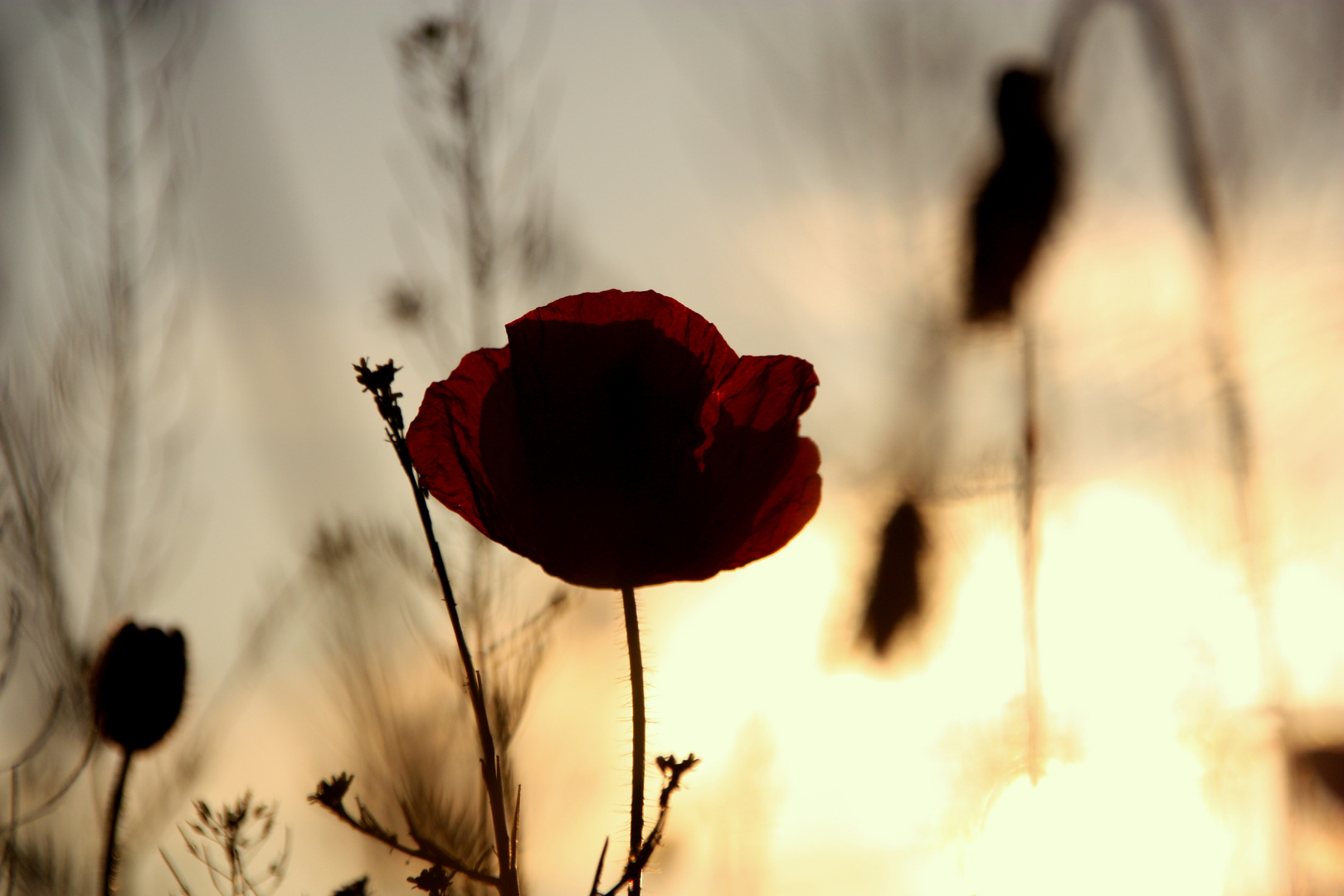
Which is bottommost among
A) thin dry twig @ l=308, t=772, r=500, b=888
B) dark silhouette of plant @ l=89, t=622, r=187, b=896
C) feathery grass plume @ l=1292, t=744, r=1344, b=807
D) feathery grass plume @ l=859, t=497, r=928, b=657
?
thin dry twig @ l=308, t=772, r=500, b=888

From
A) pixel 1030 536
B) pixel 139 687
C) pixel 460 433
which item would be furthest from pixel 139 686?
pixel 1030 536

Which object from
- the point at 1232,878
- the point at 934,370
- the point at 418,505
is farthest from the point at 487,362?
the point at 934,370

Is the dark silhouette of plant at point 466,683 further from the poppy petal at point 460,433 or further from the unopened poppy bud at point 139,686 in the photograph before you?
the unopened poppy bud at point 139,686

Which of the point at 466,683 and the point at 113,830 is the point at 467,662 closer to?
the point at 466,683

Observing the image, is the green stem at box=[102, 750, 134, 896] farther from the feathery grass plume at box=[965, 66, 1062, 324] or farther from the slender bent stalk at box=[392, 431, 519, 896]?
the feathery grass plume at box=[965, 66, 1062, 324]

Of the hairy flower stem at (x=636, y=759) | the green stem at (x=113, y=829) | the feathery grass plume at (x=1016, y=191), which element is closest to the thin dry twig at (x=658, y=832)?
the hairy flower stem at (x=636, y=759)

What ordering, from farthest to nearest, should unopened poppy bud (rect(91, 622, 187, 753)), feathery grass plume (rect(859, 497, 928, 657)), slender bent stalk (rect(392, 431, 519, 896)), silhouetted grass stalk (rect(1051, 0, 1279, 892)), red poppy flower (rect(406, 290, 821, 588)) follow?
feathery grass plume (rect(859, 497, 928, 657)), silhouetted grass stalk (rect(1051, 0, 1279, 892)), unopened poppy bud (rect(91, 622, 187, 753)), red poppy flower (rect(406, 290, 821, 588)), slender bent stalk (rect(392, 431, 519, 896))

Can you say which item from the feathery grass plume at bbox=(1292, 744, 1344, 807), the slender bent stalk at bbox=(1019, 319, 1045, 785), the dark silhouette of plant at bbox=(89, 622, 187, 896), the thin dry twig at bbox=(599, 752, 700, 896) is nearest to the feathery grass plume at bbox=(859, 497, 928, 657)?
the slender bent stalk at bbox=(1019, 319, 1045, 785)
